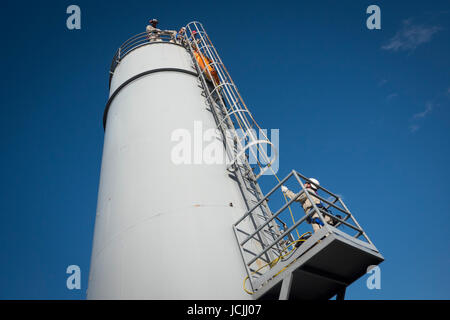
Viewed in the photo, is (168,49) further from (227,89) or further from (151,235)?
(151,235)

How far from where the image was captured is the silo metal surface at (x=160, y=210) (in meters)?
5.82

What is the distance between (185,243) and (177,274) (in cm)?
61

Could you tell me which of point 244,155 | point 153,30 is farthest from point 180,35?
point 244,155

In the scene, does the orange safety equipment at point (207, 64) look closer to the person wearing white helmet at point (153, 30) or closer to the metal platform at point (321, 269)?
the person wearing white helmet at point (153, 30)

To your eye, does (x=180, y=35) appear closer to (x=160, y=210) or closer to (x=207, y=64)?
(x=207, y=64)

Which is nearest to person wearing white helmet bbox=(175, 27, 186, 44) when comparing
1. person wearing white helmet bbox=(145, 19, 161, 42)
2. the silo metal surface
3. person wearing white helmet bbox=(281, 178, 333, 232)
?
person wearing white helmet bbox=(145, 19, 161, 42)

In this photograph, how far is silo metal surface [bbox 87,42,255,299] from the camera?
19.1 feet

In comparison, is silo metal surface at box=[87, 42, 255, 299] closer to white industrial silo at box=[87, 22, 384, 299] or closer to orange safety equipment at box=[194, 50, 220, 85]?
white industrial silo at box=[87, 22, 384, 299]

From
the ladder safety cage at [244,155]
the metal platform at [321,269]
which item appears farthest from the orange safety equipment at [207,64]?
the metal platform at [321,269]

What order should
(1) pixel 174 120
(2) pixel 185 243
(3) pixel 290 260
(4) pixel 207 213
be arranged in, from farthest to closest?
(1) pixel 174 120, (4) pixel 207 213, (2) pixel 185 243, (3) pixel 290 260

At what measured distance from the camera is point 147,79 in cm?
1011

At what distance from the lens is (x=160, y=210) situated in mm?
6754

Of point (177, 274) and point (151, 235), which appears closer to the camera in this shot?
point (177, 274)
